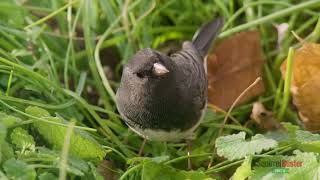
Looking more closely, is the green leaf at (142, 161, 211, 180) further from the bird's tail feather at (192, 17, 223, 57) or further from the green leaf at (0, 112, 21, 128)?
the bird's tail feather at (192, 17, 223, 57)

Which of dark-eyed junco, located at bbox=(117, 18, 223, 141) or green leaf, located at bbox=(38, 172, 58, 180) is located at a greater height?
dark-eyed junco, located at bbox=(117, 18, 223, 141)

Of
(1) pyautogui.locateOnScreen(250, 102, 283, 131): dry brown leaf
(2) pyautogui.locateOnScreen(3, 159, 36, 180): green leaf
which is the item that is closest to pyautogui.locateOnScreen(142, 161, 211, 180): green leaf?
(2) pyautogui.locateOnScreen(3, 159, 36, 180): green leaf

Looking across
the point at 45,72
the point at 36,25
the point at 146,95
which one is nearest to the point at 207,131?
the point at 146,95

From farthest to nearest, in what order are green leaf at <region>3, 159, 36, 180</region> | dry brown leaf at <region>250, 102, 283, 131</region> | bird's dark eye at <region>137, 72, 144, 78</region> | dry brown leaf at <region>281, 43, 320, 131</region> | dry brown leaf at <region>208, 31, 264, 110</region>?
dry brown leaf at <region>208, 31, 264, 110</region> → dry brown leaf at <region>250, 102, 283, 131</region> → dry brown leaf at <region>281, 43, 320, 131</region> → bird's dark eye at <region>137, 72, 144, 78</region> → green leaf at <region>3, 159, 36, 180</region>

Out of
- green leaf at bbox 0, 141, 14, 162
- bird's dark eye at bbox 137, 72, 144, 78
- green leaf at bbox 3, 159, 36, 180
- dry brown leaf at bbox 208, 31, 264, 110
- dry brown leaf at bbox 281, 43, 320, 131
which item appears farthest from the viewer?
dry brown leaf at bbox 208, 31, 264, 110

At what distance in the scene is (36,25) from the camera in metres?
2.28

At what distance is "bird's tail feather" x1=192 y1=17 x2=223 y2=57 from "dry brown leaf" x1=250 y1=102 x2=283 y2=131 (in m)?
0.32

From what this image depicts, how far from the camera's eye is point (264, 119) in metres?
2.12

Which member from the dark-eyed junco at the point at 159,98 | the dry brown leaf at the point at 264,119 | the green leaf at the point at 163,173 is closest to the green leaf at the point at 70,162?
the green leaf at the point at 163,173

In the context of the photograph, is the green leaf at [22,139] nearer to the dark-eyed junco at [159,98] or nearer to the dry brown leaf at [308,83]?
the dark-eyed junco at [159,98]

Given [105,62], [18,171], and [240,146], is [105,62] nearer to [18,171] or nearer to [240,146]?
[240,146]

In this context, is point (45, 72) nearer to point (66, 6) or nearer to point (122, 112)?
point (66, 6)

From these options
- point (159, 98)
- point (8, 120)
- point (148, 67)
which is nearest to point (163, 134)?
point (159, 98)

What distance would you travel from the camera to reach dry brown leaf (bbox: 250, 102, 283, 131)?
6.91 ft
